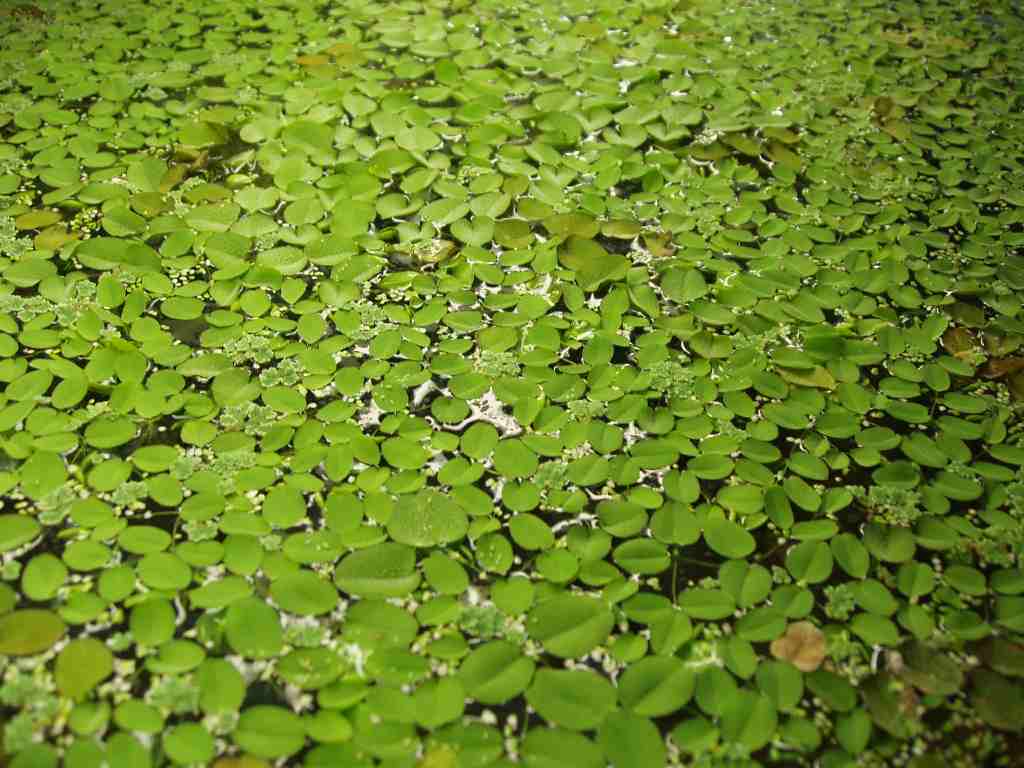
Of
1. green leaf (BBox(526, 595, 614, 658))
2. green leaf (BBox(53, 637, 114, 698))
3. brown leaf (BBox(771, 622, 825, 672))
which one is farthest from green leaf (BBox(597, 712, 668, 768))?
green leaf (BBox(53, 637, 114, 698))

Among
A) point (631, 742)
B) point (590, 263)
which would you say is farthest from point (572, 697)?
point (590, 263)

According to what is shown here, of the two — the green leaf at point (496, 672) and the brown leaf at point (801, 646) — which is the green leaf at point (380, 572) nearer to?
the green leaf at point (496, 672)

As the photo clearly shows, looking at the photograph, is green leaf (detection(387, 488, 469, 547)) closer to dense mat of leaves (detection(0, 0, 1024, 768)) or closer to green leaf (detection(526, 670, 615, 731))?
dense mat of leaves (detection(0, 0, 1024, 768))

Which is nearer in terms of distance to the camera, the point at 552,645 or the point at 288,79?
the point at 552,645

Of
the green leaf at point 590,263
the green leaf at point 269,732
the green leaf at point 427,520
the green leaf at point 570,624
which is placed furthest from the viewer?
the green leaf at point 590,263

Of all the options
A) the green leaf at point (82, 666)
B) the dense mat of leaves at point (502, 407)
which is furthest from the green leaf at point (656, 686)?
the green leaf at point (82, 666)

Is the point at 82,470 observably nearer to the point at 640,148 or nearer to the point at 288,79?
the point at 288,79

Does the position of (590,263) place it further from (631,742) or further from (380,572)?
(631,742)

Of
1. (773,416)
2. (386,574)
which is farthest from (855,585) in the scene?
(386,574)
